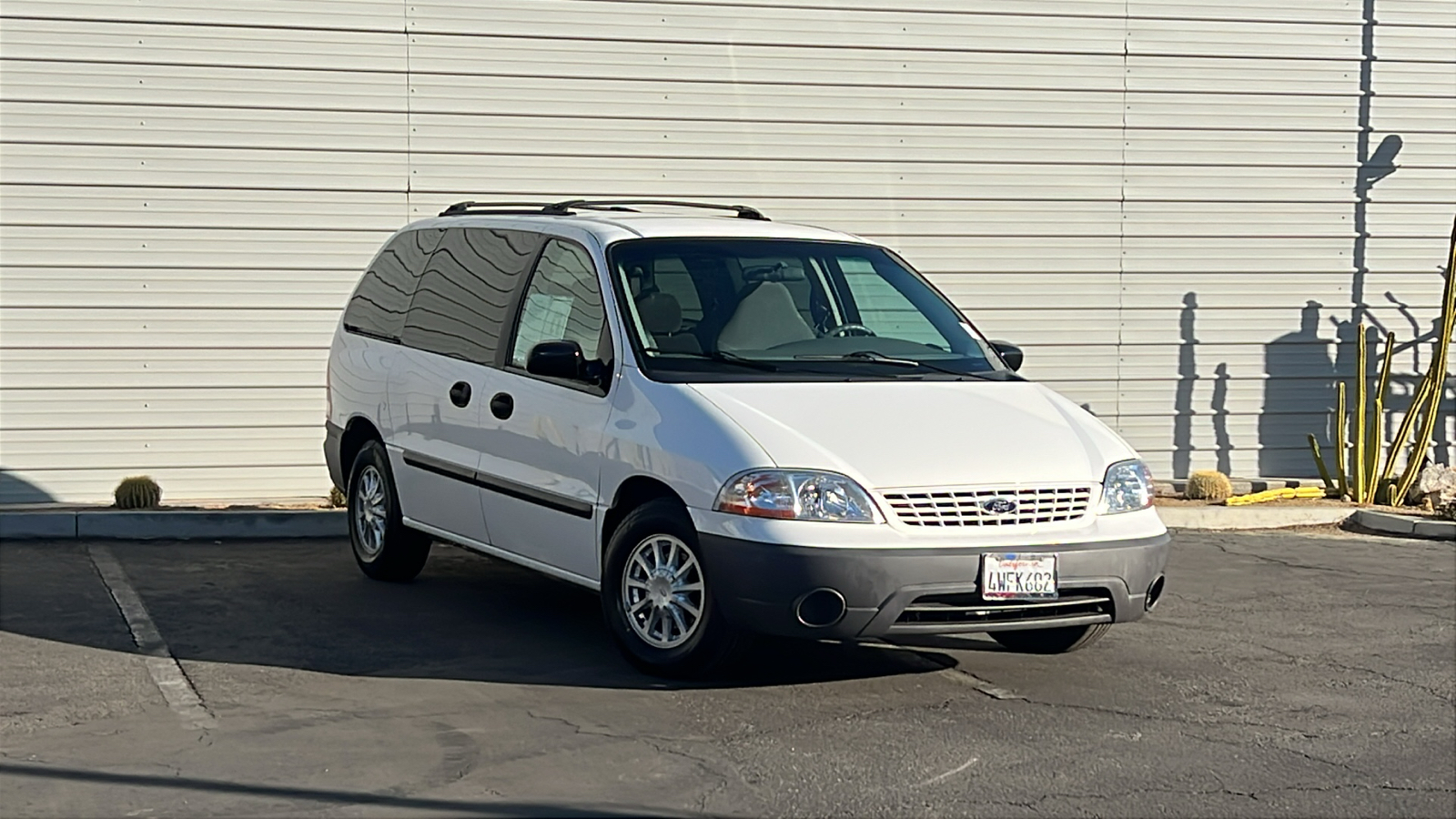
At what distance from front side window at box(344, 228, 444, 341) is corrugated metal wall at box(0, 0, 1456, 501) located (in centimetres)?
267

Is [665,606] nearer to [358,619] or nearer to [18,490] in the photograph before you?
[358,619]

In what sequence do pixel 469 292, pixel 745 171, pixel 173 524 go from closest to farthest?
pixel 469 292 < pixel 173 524 < pixel 745 171

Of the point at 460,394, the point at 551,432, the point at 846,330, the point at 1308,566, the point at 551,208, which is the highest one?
the point at 551,208

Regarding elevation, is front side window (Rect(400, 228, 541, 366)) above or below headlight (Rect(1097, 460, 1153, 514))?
above

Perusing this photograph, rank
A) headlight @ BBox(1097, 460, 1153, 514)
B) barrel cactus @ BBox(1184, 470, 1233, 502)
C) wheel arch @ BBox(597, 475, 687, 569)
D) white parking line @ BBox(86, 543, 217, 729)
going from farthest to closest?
barrel cactus @ BBox(1184, 470, 1233, 502)
wheel arch @ BBox(597, 475, 687, 569)
headlight @ BBox(1097, 460, 1153, 514)
white parking line @ BBox(86, 543, 217, 729)

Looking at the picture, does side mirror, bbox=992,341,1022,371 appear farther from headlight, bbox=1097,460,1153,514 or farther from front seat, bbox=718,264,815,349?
headlight, bbox=1097,460,1153,514

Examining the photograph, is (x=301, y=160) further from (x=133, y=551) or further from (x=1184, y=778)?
(x=1184, y=778)

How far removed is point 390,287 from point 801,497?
11.6ft

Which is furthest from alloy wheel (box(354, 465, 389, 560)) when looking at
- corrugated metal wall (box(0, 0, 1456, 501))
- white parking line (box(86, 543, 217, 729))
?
corrugated metal wall (box(0, 0, 1456, 501))

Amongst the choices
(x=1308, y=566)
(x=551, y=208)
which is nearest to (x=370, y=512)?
(x=551, y=208)

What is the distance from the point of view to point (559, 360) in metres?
7.41

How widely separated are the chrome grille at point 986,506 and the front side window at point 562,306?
1611 mm

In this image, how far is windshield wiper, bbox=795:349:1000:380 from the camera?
7.63 meters

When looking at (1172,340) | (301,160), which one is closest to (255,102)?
(301,160)
